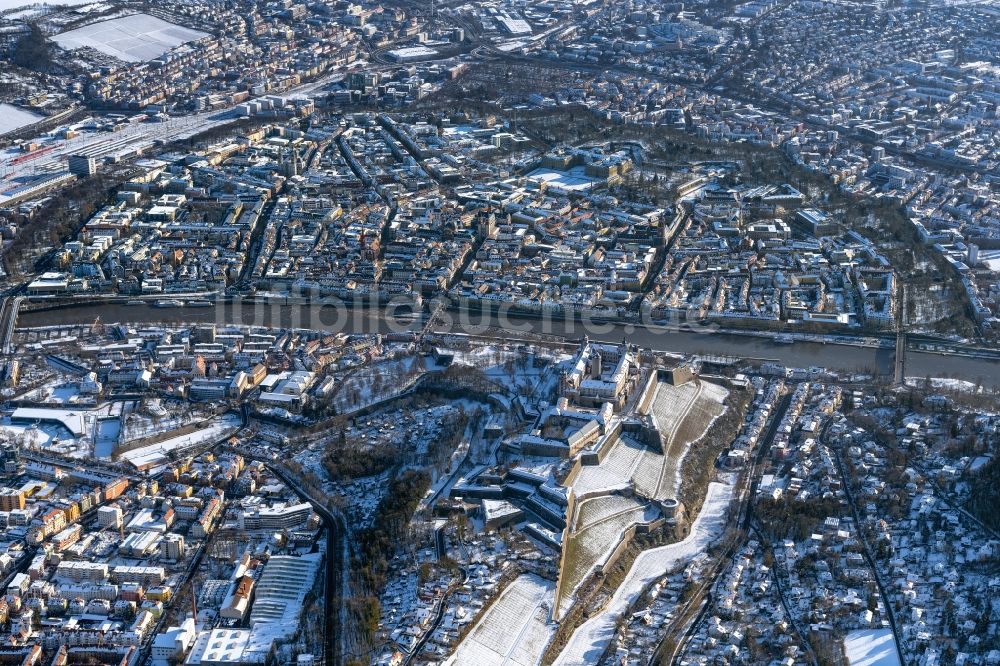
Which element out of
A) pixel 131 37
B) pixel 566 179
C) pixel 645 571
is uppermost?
pixel 645 571

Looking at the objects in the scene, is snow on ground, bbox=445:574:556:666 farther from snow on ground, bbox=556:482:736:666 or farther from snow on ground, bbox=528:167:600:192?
snow on ground, bbox=528:167:600:192

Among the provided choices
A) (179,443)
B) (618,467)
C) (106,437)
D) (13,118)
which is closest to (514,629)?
(618,467)

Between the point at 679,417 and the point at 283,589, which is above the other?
the point at 679,417

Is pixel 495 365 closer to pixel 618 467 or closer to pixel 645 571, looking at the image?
pixel 618 467

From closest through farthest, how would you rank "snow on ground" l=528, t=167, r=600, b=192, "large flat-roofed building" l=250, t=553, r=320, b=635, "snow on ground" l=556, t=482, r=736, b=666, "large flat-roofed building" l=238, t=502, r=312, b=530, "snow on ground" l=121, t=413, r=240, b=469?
1. "snow on ground" l=556, t=482, r=736, b=666
2. "large flat-roofed building" l=250, t=553, r=320, b=635
3. "large flat-roofed building" l=238, t=502, r=312, b=530
4. "snow on ground" l=121, t=413, r=240, b=469
5. "snow on ground" l=528, t=167, r=600, b=192

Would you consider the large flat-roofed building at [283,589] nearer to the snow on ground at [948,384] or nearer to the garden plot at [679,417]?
the garden plot at [679,417]

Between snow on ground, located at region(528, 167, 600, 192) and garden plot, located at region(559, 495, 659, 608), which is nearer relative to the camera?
garden plot, located at region(559, 495, 659, 608)

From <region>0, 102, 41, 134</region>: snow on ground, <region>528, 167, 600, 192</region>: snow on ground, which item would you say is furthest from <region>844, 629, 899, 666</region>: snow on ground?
<region>0, 102, 41, 134</region>: snow on ground
